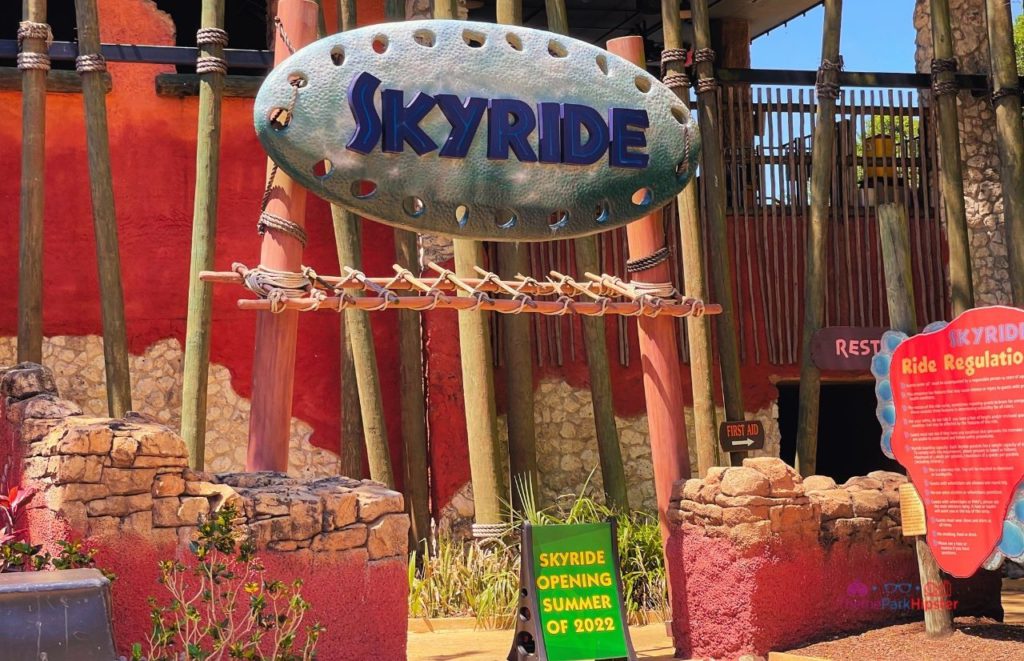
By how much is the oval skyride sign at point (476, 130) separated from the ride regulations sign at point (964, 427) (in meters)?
1.82

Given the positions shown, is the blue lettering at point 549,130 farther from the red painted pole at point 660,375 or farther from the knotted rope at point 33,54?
the knotted rope at point 33,54

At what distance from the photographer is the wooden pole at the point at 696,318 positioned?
1027cm

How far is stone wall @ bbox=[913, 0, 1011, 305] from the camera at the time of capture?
1298cm

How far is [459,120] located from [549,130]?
527 mm

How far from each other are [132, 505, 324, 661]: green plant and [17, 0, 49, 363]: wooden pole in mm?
3997

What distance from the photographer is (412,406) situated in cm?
1117

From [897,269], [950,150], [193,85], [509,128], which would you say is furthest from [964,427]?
[193,85]

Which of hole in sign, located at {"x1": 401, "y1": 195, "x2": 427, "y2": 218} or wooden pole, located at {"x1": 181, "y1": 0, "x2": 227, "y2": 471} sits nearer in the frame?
hole in sign, located at {"x1": 401, "y1": 195, "x2": 427, "y2": 218}

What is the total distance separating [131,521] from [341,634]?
1202 millimetres

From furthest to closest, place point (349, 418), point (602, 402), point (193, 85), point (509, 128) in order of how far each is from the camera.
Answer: point (193, 85) → point (349, 418) → point (602, 402) → point (509, 128)

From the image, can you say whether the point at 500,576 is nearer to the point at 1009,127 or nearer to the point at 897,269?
the point at 897,269

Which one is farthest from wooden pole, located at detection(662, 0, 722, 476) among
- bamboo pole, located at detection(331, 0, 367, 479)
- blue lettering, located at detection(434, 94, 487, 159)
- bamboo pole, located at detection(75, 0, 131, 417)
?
bamboo pole, located at detection(75, 0, 131, 417)

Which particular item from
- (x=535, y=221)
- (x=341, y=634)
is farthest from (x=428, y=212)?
(x=341, y=634)

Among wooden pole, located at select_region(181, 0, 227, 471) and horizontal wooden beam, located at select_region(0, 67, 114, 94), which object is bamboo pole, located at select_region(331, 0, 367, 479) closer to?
wooden pole, located at select_region(181, 0, 227, 471)
